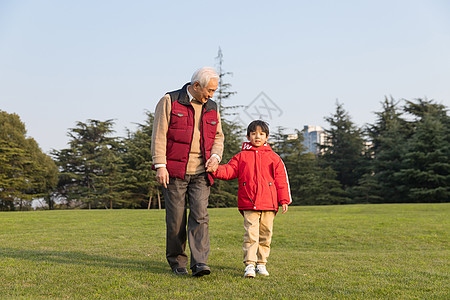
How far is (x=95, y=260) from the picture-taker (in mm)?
4871

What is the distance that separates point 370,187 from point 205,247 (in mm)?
32603

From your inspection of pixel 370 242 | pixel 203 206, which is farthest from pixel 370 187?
pixel 203 206

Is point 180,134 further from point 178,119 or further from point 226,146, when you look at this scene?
point 226,146

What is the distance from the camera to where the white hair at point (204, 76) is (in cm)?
403

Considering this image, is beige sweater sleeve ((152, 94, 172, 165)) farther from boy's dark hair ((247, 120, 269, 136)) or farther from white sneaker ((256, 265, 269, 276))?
white sneaker ((256, 265, 269, 276))

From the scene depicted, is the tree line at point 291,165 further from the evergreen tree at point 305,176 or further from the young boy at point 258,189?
the young boy at point 258,189

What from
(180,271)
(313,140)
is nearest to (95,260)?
(180,271)

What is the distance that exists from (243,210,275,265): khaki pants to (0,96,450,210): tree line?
91.4 feet

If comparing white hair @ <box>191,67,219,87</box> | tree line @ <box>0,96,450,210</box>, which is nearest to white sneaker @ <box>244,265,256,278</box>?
white hair @ <box>191,67,219,87</box>

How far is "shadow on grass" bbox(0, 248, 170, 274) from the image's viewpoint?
434cm

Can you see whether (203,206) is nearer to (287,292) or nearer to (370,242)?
(287,292)

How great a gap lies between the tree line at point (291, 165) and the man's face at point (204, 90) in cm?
2801

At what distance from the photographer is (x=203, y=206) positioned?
4.12 m

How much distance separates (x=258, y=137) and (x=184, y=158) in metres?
0.83
